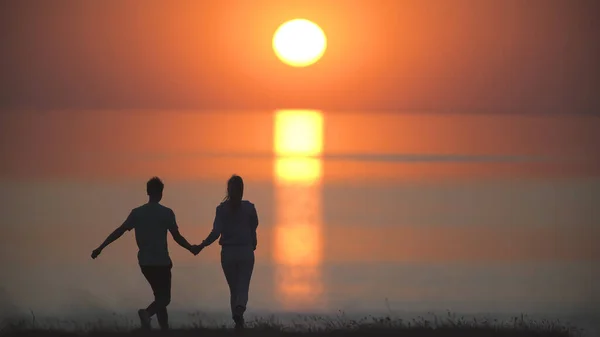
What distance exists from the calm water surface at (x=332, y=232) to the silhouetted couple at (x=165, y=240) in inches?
151

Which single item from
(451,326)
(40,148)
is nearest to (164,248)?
(451,326)

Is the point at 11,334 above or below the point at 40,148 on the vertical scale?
below

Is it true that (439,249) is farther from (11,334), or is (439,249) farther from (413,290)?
(11,334)

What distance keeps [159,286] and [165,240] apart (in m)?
0.46

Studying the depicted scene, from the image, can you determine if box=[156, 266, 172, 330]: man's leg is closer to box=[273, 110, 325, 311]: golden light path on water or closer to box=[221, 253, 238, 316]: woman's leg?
box=[221, 253, 238, 316]: woman's leg

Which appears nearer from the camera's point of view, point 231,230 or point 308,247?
point 231,230

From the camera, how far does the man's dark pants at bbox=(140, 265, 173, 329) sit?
1326 centimetres

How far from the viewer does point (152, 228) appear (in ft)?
43.1

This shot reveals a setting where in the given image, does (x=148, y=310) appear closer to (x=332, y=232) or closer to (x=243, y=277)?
(x=243, y=277)

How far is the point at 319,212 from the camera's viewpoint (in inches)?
Result: 1329

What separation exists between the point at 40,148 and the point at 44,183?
93.2ft

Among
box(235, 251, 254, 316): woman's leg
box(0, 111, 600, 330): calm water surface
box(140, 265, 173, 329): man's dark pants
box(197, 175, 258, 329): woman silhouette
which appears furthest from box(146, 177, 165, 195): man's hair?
box(0, 111, 600, 330): calm water surface

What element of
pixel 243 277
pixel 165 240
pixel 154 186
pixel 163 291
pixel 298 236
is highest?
pixel 154 186

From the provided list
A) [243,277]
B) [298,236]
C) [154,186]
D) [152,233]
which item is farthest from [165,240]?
[298,236]
